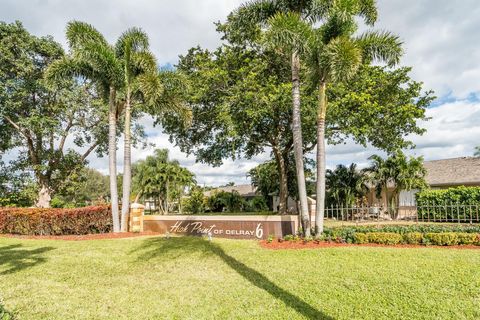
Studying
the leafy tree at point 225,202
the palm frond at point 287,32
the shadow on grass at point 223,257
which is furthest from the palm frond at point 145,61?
the leafy tree at point 225,202

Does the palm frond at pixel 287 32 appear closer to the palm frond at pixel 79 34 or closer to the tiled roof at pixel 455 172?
the palm frond at pixel 79 34

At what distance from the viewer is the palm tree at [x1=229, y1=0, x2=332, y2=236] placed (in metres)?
10.7

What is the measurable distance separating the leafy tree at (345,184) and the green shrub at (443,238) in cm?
1563

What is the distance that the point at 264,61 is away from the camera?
57.2 ft

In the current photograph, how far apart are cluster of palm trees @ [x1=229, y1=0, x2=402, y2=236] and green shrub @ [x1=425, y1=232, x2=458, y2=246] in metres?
3.30

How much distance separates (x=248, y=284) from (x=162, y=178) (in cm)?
2697

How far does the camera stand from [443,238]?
10.1 meters

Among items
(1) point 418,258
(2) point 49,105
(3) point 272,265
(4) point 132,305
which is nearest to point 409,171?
(1) point 418,258

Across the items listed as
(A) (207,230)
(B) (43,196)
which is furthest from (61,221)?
(B) (43,196)

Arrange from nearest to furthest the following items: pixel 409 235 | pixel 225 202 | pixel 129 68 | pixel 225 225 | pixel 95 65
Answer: pixel 409 235, pixel 225 225, pixel 95 65, pixel 129 68, pixel 225 202

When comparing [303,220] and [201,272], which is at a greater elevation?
[303,220]

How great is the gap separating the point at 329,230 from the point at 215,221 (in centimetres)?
515

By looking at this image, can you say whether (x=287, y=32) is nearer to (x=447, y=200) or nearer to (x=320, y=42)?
(x=320, y=42)

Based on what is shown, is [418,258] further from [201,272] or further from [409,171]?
[409,171]
